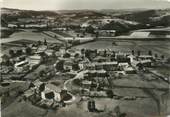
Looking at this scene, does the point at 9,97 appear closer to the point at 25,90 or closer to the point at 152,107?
the point at 25,90

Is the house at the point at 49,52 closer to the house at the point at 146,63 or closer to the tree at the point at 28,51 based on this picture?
the tree at the point at 28,51

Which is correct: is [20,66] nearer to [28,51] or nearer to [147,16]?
[28,51]

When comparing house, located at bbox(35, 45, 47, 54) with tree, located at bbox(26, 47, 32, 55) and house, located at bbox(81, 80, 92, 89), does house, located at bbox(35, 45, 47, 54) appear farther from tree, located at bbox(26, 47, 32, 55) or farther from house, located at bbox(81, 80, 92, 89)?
house, located at bbox(81, 80, 92, 89)

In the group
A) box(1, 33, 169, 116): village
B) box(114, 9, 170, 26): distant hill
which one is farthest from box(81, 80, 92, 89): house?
box(114, 9, 170, 26): distant hill

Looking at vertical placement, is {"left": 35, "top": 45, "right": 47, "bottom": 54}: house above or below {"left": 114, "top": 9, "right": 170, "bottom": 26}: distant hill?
below

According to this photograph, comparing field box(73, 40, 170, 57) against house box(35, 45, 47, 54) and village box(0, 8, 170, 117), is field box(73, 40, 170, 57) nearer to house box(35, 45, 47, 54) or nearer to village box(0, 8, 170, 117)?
village box(0, 8, 170, 117)

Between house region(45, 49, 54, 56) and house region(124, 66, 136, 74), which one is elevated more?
house region(45, 49, 54, 56)

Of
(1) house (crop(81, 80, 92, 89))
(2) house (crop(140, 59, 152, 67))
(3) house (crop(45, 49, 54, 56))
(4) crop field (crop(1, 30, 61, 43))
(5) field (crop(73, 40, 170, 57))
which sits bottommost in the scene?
(1) house (crop(81, 80, 92, 89))

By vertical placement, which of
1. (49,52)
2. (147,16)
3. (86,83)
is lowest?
(86,83)

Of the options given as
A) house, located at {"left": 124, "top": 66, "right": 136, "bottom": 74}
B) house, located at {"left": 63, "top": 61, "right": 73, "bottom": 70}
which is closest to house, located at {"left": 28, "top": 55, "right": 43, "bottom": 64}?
house, located at {"left": 63, "top": 61, "right": 73, "bottom": 70}

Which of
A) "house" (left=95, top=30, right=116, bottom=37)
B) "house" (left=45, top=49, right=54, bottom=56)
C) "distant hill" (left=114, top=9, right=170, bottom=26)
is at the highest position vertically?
"distant hill" (left=114, top=9, right=170, bottom=26)

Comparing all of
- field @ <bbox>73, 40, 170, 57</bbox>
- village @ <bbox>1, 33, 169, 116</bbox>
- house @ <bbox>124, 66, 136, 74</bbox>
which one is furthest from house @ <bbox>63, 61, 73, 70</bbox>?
house @ <bbox>124, 66, 136, 74</bbox>

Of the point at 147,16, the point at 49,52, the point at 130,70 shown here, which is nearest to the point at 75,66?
the point at 49,52
